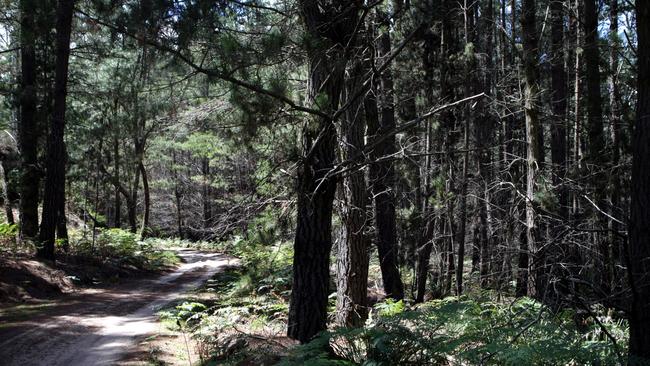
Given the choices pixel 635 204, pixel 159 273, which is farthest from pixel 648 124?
pixel 159 273

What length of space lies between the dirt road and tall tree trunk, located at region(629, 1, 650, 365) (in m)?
5.85

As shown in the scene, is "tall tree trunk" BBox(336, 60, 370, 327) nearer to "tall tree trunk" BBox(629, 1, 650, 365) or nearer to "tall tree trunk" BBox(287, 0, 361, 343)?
"tall tree trunk" BBox(287, 0, 361, 343)

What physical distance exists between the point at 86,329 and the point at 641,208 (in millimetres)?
7866

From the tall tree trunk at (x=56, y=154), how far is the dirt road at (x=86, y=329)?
1.91m

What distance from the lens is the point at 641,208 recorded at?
3.50m

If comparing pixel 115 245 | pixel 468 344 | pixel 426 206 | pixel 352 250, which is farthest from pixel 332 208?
pixel 115 245

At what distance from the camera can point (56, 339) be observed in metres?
7.30

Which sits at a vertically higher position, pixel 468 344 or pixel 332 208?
pixel 332 208

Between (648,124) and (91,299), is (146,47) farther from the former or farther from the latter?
(91,299)

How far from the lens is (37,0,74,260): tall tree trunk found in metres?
12.7

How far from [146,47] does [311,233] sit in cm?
266

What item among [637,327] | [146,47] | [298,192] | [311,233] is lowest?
[637,327]

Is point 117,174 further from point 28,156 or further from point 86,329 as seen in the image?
point 86,329

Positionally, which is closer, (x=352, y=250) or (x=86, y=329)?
(x=352, y=250)
